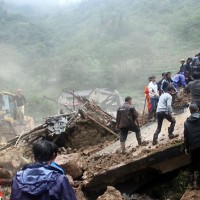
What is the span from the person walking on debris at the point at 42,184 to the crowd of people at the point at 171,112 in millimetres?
3814

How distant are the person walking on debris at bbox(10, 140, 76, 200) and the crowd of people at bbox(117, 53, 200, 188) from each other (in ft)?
12.5

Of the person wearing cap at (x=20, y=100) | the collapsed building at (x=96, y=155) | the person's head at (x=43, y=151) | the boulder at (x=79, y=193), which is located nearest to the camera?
the person's head at (x=43, y=151)

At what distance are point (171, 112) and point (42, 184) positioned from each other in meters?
6.22

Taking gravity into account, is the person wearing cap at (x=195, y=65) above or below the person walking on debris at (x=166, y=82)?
above

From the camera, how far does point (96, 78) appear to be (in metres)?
49.2

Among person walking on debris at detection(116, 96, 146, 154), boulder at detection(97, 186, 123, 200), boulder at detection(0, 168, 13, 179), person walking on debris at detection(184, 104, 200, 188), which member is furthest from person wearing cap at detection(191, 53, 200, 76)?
boulder at detection(0, 168, 13, 179)

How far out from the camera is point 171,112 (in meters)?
8.92

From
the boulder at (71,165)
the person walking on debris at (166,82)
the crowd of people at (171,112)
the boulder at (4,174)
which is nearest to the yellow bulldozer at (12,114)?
the crowd of people at (171,112)

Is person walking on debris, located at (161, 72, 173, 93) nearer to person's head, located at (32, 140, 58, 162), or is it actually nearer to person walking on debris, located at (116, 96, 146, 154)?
person walking on debris, located at (116, 96, 146, 154)

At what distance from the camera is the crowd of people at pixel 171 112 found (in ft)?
21.4

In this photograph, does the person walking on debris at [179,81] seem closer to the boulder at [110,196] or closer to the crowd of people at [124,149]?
the crowd of people at [124,149]

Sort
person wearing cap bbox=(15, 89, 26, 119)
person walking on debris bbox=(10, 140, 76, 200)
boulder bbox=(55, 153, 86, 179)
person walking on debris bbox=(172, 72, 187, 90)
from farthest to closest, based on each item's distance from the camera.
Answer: person wearing cap bbox=(15, 89, 26, 119) < person walking on debris bbox=(172, 72, 187, 90) < boulder bbox=(55, 153, 86, 179) < person walking on debris bbox=(10, 140, 76, 200)

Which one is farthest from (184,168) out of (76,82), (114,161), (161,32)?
(161,32)

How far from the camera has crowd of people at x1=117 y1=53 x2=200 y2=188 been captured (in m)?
6.51
